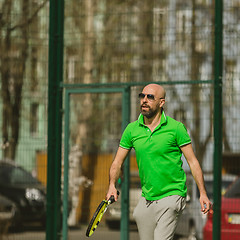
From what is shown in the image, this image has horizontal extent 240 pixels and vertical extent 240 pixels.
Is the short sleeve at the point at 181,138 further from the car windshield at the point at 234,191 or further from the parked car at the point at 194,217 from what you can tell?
the car windshield at the point at 234,191

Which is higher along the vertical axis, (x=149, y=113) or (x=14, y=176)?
(x=149, y=113)

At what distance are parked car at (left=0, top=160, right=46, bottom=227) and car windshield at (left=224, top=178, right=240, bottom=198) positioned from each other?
84.3 inches

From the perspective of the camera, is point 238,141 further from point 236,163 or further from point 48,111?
point 48,111

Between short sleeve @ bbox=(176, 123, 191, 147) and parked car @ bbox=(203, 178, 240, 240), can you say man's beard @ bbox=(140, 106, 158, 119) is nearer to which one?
A: short sleeve @ bbox=(176, 123, 191, 147)

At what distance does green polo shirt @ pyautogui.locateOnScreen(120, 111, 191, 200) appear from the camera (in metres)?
5.67

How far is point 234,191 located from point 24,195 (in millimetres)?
2487

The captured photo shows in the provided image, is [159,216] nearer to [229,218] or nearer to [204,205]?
[204,205]

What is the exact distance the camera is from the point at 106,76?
882 cm

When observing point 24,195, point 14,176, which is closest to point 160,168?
point 24,195

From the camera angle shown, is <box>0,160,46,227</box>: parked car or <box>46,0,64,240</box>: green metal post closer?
<box>46,0,64,240</box>: green metal post

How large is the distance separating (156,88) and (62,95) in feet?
9.99

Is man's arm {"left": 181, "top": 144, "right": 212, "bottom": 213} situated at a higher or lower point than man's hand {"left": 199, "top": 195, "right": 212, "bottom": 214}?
higher

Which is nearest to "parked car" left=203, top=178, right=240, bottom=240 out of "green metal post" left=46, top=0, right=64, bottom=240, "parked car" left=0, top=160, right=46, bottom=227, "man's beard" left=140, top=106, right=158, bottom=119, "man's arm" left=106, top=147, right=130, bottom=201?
"green metal post" left=46, top=0, right=64, bottom=240

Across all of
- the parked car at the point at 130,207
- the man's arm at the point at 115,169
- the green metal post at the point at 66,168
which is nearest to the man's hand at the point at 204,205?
the man's arm at the point at 115,169
